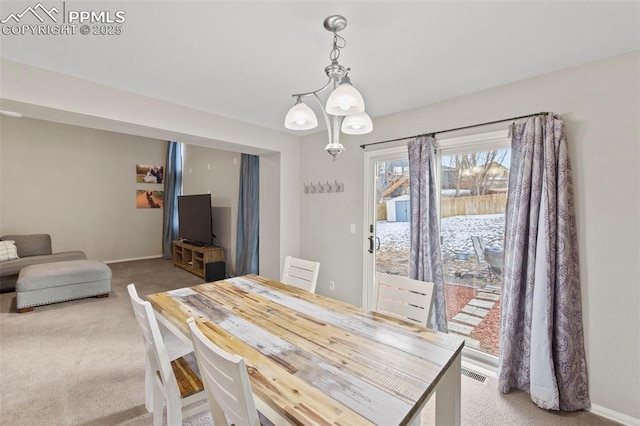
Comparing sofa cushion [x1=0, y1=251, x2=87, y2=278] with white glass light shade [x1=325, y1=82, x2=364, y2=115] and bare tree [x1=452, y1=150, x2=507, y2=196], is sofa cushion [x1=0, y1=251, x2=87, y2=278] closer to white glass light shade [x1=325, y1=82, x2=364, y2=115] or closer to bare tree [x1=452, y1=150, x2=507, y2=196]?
white glass light shade [x1=325, y1=82, x2=364, y2=115]

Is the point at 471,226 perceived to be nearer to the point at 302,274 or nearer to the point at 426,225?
the point at 426,225

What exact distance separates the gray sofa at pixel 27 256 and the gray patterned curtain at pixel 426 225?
18.0 ft

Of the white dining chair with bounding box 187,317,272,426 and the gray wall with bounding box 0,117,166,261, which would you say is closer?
the white dining chair with bounding box 187,317,272,426

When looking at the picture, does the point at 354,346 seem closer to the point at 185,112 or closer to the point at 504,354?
the point at 504,354

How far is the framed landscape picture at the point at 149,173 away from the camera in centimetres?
666

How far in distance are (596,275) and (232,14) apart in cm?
280

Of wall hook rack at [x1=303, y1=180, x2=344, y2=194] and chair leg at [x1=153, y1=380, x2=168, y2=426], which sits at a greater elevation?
wall hook rack at [x1=303, y1=180, x2=344, y2=194]

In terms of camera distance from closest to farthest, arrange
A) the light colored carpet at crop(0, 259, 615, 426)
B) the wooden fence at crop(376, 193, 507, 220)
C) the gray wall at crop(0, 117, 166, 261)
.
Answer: the light colored carpet at crop(0, 259, 615, 426) < the wooden fence at crop(376, 193, 507, 220) < the gray wall at crop(0, 117, 166, 261)

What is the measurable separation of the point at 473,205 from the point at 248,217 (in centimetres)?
332

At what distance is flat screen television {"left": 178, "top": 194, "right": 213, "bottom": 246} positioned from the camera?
5227 mm

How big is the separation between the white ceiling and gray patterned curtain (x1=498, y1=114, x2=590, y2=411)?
1.84 feet

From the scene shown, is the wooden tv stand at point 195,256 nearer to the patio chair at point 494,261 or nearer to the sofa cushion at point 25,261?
the sofa cushion at point 25,261

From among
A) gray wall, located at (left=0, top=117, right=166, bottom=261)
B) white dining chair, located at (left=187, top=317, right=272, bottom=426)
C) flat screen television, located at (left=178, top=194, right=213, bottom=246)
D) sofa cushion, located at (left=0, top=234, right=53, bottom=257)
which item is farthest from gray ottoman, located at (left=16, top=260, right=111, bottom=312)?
white dining chair, located at (left=187, top=317, right=272, bottom=426)

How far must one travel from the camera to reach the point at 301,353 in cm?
120
